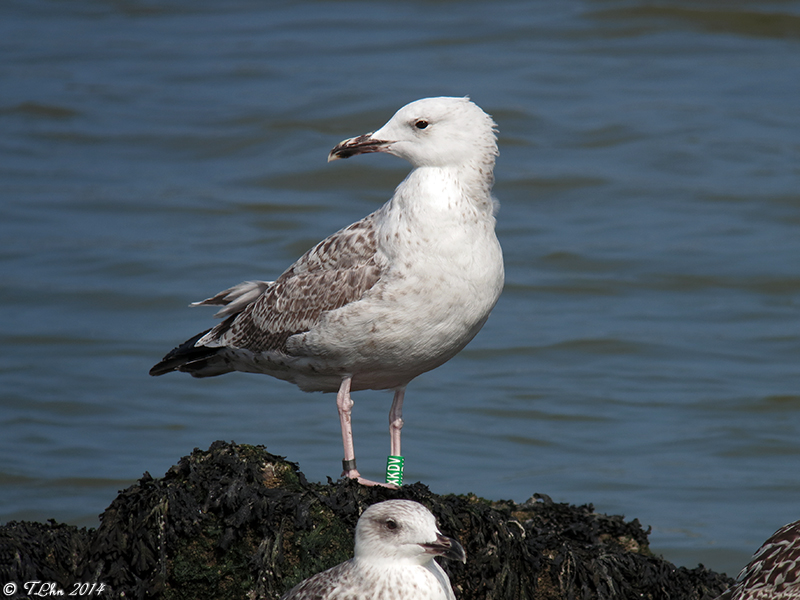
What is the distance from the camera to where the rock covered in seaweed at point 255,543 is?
230 inches

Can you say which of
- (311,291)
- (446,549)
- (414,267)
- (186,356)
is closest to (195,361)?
(186,356)

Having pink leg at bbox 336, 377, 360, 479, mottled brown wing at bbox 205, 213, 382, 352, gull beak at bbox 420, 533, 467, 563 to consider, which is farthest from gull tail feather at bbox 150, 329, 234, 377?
gull beak at bbox 420, 533, 467, 563

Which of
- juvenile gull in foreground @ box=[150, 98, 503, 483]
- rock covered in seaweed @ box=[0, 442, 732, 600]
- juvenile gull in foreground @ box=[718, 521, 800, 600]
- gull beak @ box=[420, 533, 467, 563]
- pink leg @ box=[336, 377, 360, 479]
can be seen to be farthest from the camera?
pink leg @ box=[336, 377, 360, 479]

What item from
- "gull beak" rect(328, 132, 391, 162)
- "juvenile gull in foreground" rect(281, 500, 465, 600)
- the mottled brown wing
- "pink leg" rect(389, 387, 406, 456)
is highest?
"gull beak" rect(328, 132, 391, 162)

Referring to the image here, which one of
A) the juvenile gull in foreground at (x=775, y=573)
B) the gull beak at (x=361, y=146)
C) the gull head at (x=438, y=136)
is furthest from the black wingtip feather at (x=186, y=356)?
the juvenile gull in foreground at (x=775, y=573)

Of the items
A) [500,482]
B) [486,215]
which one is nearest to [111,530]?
[486,215]

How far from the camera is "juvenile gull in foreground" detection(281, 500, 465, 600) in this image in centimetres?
502

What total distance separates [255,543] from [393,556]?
1101 millimetres

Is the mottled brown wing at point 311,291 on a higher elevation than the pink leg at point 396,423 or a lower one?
higher

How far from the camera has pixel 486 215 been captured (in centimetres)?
666

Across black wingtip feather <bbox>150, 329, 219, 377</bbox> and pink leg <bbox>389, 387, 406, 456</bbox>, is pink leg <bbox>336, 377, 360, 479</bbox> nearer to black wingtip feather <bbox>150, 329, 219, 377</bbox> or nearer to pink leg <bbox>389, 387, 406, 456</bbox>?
pink leg <bbox>389, 387, 406, 456</bbox>

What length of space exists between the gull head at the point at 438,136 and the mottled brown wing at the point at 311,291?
1.73ft

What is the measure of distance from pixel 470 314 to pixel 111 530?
220 centimetres

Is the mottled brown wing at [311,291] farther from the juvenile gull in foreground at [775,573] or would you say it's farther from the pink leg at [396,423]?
the juvenile gull in foreground at [775,573]
